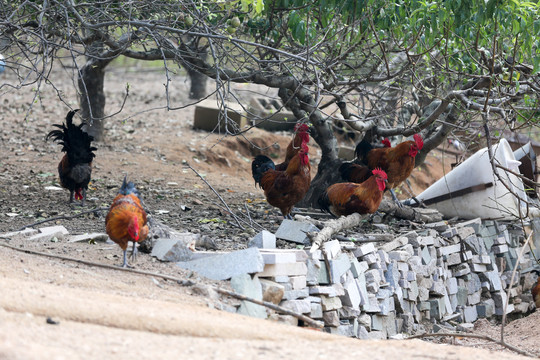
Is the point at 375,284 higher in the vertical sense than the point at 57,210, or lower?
lower

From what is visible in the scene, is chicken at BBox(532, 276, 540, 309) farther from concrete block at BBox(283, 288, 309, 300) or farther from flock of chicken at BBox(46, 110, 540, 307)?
concrete block at BBox(283, 288, 309, 300)

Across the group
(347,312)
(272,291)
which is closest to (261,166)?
(347,312)

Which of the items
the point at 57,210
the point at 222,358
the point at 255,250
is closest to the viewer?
the point at 222,358

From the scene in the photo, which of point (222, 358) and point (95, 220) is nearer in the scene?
point (222, 358)

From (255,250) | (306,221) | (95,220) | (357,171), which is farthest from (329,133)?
(255,250)

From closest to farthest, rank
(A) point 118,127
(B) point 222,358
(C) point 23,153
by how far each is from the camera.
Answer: (B) point 222,358 → (C) point 23,153 → (A) point 118,127

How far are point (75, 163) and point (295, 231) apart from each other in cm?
314

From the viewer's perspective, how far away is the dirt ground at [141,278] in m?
3.42

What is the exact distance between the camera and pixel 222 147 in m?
12.3

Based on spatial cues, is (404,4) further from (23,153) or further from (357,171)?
(23,153)

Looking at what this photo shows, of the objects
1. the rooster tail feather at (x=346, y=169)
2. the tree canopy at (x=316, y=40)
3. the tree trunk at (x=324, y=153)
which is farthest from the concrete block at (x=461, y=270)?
the tree trunk at (x=324, y=153)

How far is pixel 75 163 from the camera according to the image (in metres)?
8.07

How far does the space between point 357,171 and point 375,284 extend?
6.97 feet

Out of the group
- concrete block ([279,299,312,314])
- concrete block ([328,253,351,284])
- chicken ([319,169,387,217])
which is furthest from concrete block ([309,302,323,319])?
chicken ([319,169,387,217])
